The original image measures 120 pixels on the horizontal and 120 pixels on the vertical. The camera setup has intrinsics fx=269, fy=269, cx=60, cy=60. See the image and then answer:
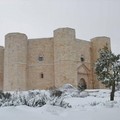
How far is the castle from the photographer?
3175 centimetres

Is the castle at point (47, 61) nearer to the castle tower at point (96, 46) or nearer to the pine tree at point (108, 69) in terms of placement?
the castle tower at point (96, 46)

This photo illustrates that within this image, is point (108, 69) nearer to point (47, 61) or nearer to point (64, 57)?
point (64, 57)

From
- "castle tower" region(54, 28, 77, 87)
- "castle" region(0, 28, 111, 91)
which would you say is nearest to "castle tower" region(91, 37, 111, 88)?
"castle" region(0, 28, 111, 91)

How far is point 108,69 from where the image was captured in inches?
598

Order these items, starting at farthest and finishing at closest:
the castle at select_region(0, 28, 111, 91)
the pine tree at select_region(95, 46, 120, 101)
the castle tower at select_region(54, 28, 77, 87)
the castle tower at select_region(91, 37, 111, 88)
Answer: the castle tower at select_region(91, 37, 111, 88), the castle at select_region(0, 28, 111, 91), the castle tower at select_region(54, 28, 77, 87), the pine tree at select_region(95, 46, 120, 101)

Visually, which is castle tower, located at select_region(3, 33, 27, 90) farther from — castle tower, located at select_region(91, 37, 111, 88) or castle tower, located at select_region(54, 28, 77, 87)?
castle tower, located at select_region(91, 37, 111, 88)

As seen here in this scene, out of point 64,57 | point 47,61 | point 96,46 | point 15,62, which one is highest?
point 96,46

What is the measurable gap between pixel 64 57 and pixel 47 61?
3109mm

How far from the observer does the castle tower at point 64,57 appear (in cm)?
3142

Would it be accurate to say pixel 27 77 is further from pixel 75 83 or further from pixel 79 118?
pixel 79 118

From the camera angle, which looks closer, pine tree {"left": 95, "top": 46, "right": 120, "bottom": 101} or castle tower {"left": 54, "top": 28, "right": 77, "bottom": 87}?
pine tree {"left": 95, "top": 46, "right": 120, "bottom": 101}

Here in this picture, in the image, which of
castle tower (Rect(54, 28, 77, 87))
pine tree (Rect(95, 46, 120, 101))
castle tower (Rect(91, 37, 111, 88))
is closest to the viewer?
pine tree (Rect(95, 46, 120, 101))

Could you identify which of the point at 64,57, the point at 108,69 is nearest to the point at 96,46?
the point at 64,57

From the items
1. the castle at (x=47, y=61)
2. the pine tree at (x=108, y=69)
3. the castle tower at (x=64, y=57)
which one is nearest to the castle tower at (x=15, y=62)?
the castle at (x=47, y=61)
